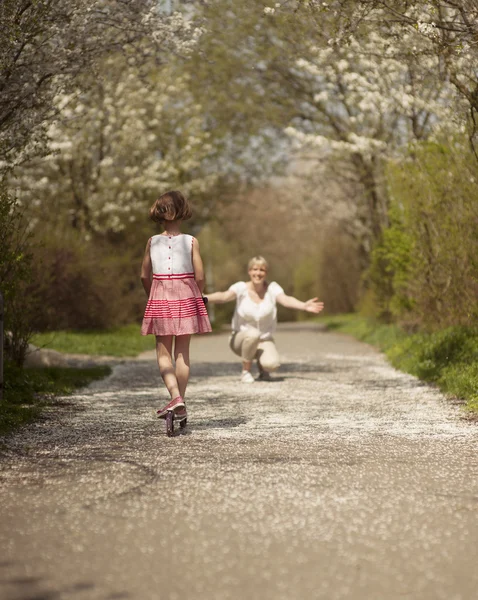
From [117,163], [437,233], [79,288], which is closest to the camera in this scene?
[437,233]

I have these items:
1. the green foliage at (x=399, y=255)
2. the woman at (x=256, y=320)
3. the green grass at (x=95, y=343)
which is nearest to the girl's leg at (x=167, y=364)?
the woman at (x=256, y=320)

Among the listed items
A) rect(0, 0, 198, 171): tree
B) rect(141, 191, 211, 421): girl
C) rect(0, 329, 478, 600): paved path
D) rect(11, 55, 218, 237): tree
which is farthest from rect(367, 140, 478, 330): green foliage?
rect(11, 55, 218, 237): tree

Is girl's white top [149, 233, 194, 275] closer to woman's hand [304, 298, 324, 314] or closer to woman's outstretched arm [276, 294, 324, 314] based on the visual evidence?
woman's outstretched arm [276, 294, 324, 314]

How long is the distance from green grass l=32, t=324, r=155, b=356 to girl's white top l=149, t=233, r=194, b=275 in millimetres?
8915

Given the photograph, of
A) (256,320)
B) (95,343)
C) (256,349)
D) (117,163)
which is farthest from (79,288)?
(256,349)

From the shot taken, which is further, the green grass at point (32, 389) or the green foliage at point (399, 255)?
the green foliage at point (399, 255)

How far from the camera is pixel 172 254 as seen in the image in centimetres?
809

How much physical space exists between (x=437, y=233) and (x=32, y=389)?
288 inches

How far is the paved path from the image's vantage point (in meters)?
3.85

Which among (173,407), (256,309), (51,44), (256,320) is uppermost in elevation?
(51,44)

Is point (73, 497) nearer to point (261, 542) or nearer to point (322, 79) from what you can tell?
point (261, 542)

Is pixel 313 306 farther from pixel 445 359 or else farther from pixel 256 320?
pixel 445 359

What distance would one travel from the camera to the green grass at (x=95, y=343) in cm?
1862

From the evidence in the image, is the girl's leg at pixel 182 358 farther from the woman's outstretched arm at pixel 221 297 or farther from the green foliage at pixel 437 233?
the green foliage at pixel 437 233
